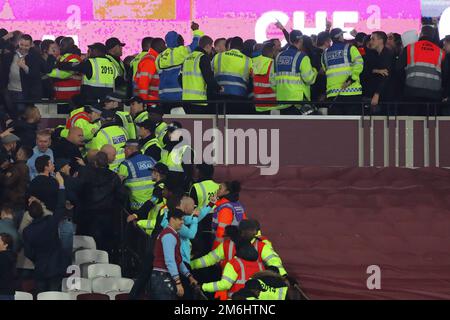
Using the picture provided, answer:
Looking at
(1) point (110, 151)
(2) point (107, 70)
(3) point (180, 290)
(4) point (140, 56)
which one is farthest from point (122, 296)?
(4) point (140, 56)

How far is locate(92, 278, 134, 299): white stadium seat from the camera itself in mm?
22641

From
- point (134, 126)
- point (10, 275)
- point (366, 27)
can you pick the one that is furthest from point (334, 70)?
point (10, 275)

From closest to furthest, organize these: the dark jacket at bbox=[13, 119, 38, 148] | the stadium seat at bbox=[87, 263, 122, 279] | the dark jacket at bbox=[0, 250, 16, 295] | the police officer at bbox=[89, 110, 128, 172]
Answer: the dark jacket at bbox=[0, 250, 16, 295], the stadium seat at bbox=[87, 263, 122, 279], the police officer at bbox=[89, 110, 128, 172], the dark jacket at bbox=[13, 119, 38, 148]

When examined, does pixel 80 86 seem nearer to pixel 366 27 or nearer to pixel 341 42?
pixel 341 42

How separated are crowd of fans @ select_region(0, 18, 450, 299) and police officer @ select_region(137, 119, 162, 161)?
0.07 ft

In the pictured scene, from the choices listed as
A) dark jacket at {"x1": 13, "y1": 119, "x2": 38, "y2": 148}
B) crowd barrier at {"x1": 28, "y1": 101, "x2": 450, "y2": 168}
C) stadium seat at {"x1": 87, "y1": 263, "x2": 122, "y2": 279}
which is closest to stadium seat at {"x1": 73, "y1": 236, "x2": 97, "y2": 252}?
stadium seat at {"x1": 87, "y1": 263, "x2": 122, "y2": 279}

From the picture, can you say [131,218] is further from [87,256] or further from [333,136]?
[333,136]

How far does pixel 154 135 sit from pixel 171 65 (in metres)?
2.24

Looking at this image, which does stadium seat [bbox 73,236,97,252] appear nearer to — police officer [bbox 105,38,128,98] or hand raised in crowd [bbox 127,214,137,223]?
hand raised in crowd [bbox 127,214,137,223]

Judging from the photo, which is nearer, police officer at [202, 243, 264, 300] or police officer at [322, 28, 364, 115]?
police officer at [202, 243, 264, 300]

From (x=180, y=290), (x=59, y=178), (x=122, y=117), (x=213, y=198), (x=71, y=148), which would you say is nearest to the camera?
(x=180, y=290)

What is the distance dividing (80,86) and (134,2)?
222 inches

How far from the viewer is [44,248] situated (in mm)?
22312
